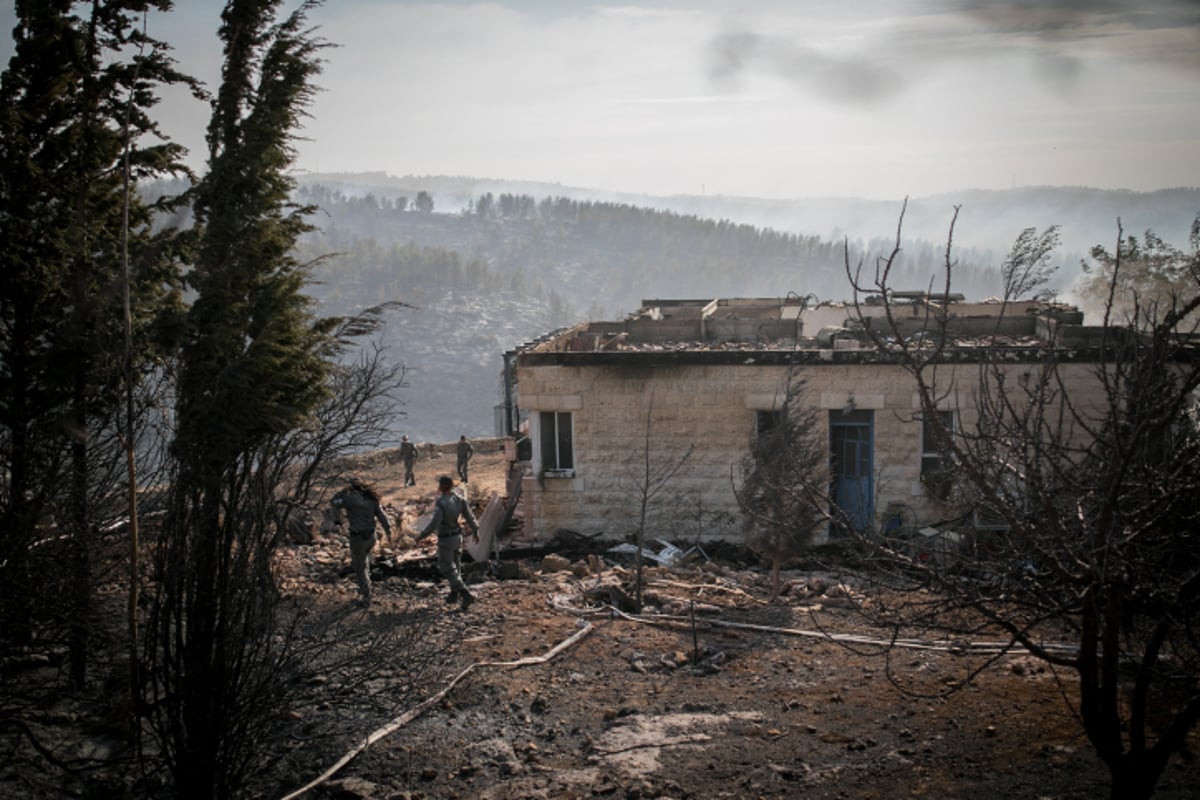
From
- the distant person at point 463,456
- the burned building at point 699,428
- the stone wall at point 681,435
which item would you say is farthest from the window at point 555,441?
the distant person at point 463,456

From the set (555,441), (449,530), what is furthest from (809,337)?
(449,530)

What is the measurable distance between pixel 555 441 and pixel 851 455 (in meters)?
5.13

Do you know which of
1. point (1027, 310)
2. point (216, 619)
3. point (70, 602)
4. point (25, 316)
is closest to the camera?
point (216, 619)

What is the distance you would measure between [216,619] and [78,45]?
5.53m

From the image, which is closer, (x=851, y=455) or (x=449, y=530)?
→ (x=449, y=530)

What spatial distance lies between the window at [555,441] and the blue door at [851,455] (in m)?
4.51

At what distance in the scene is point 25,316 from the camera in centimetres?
793

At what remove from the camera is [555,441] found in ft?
54.6

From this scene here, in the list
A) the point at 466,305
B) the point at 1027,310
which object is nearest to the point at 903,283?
the point at 466,305

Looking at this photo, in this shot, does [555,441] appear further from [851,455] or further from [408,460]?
[408,460]

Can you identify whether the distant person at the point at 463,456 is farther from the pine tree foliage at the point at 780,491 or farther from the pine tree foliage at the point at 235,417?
the pine tree foliage at the point at 235,417

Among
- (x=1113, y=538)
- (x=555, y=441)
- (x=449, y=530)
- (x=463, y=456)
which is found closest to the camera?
(x=1113, y=538)

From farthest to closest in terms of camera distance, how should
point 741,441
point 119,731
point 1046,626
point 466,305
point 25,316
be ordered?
point 466,305
point 741,441
point 1046,626
point 25,316
point 119,731

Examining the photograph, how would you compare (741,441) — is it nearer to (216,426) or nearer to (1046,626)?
(1046,626)
